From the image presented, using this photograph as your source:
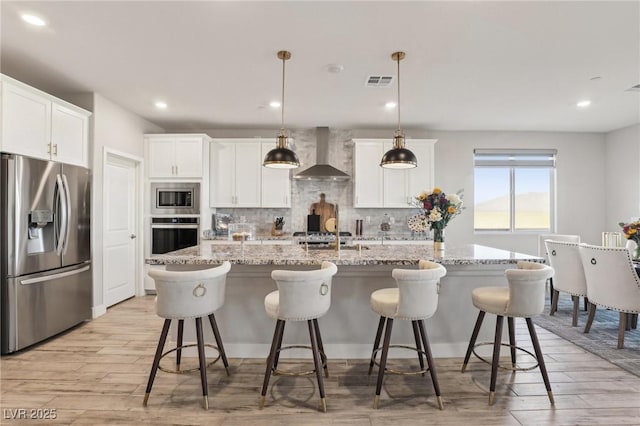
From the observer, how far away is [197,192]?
518 cm

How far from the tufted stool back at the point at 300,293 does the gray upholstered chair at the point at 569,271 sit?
3.13m

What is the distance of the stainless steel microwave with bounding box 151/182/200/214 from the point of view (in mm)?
5172

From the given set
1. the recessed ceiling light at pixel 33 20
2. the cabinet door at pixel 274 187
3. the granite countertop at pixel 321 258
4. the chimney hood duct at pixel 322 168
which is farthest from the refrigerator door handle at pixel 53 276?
the chimney hood duct at pixel 322 168

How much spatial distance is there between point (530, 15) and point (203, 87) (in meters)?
3.16

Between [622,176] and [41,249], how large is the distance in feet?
26.6

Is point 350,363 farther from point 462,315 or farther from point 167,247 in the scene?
point 167,247

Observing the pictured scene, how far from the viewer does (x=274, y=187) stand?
5633mm

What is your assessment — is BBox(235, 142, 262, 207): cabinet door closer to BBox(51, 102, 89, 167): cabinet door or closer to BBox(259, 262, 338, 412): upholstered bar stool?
BBox(51, 102, 89, 167): cabinet door

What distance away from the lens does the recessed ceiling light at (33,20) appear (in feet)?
8.25

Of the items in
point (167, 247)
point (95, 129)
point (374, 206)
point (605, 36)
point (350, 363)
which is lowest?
point (350, 363)

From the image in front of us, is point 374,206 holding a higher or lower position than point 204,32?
lower

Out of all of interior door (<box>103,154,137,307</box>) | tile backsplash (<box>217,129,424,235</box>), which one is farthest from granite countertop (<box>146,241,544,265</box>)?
tile backsplash (<box>217,129,424,235</box>)

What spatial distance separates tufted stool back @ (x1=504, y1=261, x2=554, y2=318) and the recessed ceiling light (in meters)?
3.75

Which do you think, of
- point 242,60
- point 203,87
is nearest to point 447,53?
point 242,60
